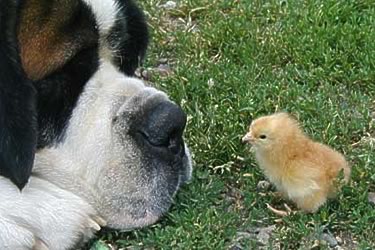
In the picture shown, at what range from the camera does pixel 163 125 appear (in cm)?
357

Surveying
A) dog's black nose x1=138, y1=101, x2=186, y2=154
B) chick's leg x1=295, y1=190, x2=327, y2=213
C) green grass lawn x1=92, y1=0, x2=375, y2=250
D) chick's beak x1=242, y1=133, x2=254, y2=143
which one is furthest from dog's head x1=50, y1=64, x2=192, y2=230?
chick's leg x1=295, y1=190, x2=327, y2=213

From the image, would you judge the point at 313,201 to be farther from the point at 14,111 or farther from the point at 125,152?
the point at 14,111

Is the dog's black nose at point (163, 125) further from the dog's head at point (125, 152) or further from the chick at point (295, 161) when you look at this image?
the chick at point (295, 161)

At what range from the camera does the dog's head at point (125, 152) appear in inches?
139

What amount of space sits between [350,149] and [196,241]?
0.83 meters

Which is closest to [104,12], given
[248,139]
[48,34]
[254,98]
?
[48,34]

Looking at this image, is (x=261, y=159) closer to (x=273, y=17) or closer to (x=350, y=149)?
(x=350, y=149)

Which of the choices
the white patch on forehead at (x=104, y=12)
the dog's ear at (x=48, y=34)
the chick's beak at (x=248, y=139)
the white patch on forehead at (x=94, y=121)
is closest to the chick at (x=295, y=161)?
the chick's beak at (x=248, y=139)

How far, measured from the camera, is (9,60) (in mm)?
3355

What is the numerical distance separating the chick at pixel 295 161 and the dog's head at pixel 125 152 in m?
0.33

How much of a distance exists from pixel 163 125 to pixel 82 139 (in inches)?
10.0

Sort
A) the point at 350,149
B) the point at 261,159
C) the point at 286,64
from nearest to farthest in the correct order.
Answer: the point at 261,159 < the point at 350,149 < the point at 286,64

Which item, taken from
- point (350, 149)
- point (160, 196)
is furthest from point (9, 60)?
point (350, 149)

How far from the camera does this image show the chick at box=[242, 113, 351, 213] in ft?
12.1
